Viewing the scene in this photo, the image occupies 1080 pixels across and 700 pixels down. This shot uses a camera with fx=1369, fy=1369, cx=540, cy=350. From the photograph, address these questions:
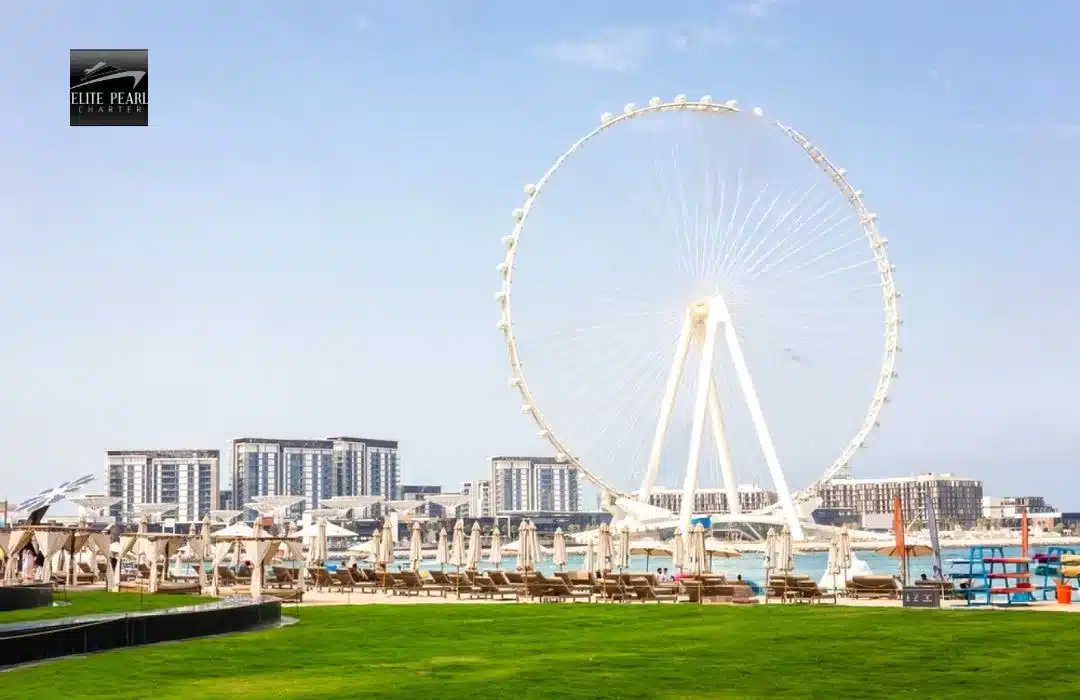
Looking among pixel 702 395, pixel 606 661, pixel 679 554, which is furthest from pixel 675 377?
pixel 606 661

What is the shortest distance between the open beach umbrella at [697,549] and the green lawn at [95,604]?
1457 cm

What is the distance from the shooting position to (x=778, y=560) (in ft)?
136

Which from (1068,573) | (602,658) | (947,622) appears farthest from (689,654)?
(1068,573)

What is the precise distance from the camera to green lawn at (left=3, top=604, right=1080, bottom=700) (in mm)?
13352

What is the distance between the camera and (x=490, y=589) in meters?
36.1

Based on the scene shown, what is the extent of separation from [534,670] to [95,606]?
14800mm

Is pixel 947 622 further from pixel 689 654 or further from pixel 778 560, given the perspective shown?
pixel 778 560

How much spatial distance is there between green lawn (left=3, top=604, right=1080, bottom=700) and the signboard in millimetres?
3636

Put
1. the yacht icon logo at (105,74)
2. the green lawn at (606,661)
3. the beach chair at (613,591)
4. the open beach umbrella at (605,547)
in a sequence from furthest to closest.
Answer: the open beach umbrella at (605,547) → the beach chair at (613,591) → the yacht icon logo at (105,74) → the green lawn at (606,661)

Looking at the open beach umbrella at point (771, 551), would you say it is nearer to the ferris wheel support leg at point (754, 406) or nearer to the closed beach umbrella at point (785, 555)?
the closed beach umbrella at point (785, 555)

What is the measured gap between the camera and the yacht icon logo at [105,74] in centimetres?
2327

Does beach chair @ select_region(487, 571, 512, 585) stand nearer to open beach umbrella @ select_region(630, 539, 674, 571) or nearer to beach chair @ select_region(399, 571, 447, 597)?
beach chair @ select_region(399, 571, 447, 597)

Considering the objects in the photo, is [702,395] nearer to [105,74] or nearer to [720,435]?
[720,435]

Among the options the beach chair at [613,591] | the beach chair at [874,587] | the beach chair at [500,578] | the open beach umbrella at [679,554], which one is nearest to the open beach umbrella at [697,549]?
the open beach umbrella at [679,554]
